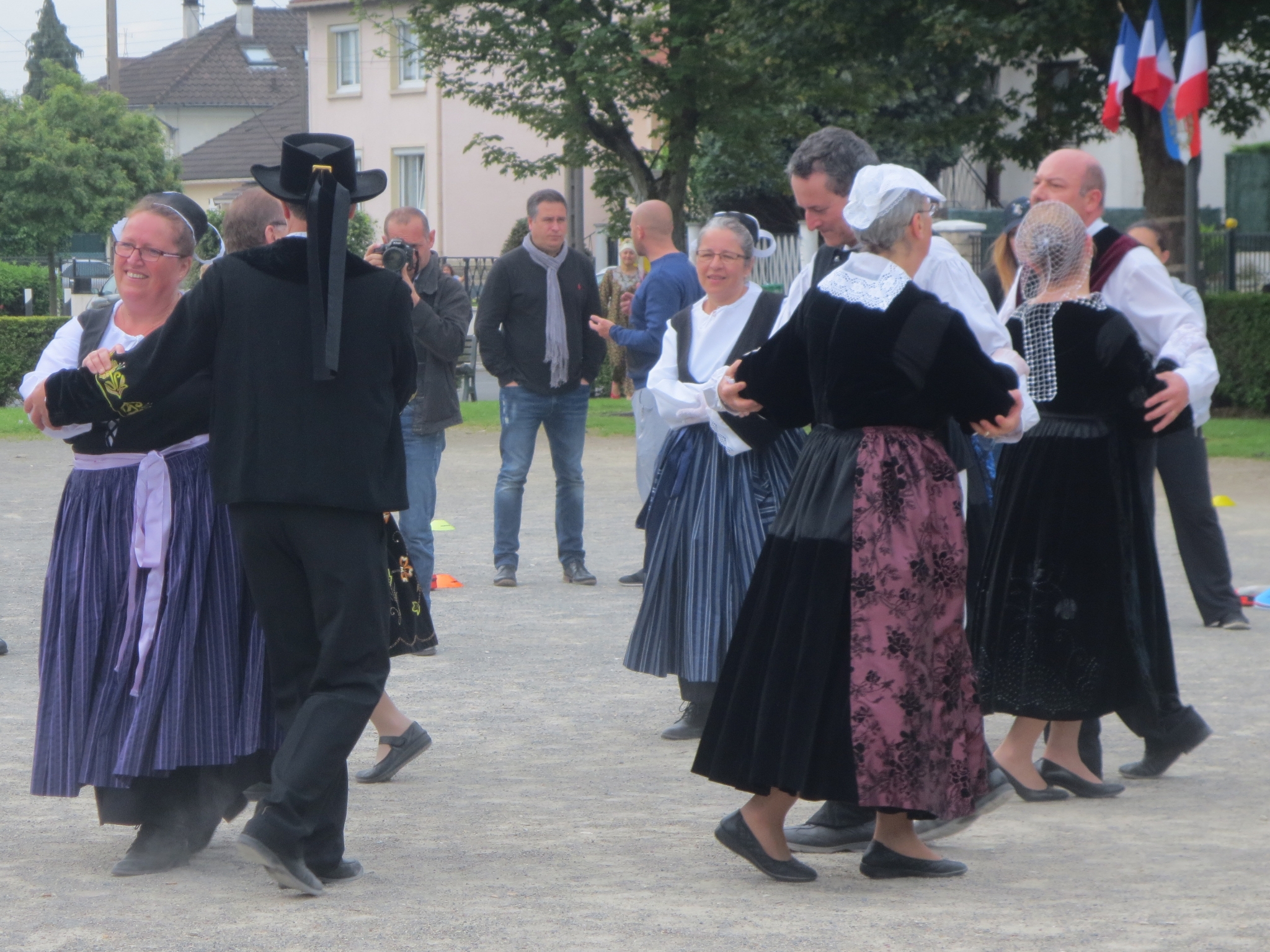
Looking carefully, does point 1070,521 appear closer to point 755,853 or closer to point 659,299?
point 755,853

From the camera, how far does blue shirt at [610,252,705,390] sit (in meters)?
8.76

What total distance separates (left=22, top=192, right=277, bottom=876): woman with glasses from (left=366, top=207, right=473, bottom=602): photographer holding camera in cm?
323

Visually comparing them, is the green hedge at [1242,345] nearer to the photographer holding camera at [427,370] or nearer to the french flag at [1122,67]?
the french flag at [1122,67]

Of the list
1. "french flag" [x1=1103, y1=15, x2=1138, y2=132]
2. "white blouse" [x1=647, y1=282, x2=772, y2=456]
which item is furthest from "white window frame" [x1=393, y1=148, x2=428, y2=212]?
"white blouse" [x1=647, y1=282, x2=772, y2=456]

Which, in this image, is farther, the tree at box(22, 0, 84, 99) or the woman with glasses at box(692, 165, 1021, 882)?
the tree at box(22, 0, 84, 99)

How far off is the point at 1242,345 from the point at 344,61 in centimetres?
3127

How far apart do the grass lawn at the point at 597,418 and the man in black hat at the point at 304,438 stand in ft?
41.7

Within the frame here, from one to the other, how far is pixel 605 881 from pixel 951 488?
4.37 ft

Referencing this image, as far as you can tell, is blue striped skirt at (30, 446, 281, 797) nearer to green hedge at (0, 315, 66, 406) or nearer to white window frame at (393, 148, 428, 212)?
green hedge at (0, 315, 66, 406)

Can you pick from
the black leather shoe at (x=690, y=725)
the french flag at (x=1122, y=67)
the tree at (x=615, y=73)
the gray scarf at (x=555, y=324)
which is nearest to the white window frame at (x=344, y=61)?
the tree at (x=615, y=73)

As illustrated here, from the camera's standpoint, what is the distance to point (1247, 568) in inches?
389

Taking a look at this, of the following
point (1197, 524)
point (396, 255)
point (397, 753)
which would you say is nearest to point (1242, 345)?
point (1197, 524)

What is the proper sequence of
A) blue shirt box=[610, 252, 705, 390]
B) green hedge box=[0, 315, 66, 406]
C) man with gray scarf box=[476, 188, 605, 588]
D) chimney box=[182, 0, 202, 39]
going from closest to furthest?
blue shirt box=[610, 252, 705, 390] < man with gray scarf box=[476, 188, 605, 588] < green hedge box=[0, 315, 66, 406] < chimney box=[182, 0, 202, 39]

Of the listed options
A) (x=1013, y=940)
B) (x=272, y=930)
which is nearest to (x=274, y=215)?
(x=272, y=930)
